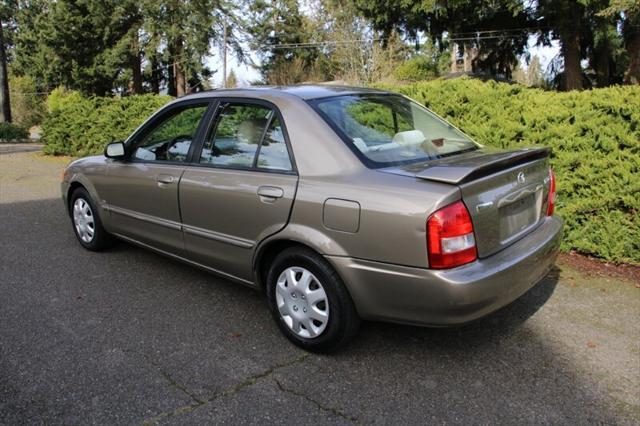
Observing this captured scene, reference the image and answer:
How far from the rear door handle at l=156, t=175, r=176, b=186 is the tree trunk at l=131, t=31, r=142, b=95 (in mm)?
28302

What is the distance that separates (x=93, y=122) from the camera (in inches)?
504

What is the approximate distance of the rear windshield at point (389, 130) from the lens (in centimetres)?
319

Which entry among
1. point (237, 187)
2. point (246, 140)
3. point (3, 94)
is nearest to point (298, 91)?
point (246, 140)

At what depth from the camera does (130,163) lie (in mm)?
4539

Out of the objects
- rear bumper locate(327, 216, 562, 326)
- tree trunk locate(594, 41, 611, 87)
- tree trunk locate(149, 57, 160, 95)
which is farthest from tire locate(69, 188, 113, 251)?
tree trunk locate(149, 57, 160, 95)

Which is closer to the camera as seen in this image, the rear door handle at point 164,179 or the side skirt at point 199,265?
the side skirt at point 199,265

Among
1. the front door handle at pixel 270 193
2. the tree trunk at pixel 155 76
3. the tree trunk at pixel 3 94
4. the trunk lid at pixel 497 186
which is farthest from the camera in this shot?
the tree trunk at pixel 155 76

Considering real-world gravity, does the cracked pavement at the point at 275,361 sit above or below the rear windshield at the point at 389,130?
below

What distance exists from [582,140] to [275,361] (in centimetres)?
355

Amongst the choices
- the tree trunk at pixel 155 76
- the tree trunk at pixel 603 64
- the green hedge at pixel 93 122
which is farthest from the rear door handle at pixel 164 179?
the tree trunk at pixel 155 76

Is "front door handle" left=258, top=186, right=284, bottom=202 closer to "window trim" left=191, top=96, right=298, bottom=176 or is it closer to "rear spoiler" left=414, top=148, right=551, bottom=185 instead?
"window trim" left=191, top=96, right=298, bottom=176

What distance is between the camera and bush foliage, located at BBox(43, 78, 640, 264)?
180 inches

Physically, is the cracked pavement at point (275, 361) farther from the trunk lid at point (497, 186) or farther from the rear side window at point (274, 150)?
the rear side window at point (274, 150)

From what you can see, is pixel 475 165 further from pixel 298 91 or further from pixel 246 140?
pixel 246 140
